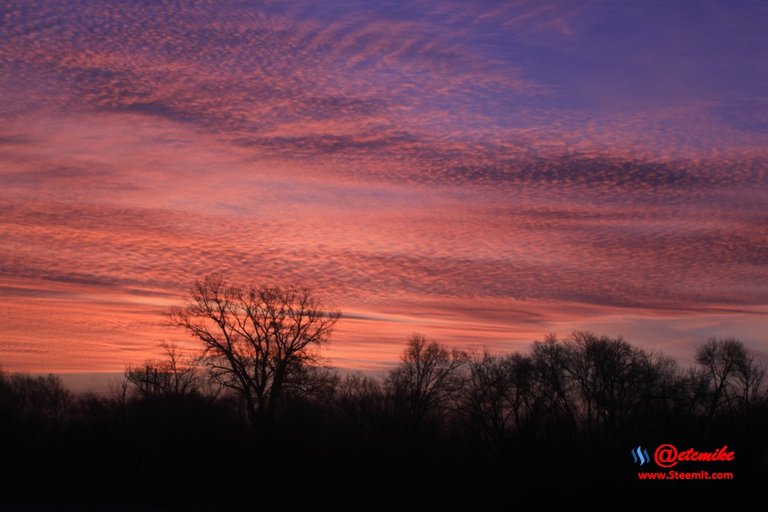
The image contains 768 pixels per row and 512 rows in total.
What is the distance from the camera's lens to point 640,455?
140ft

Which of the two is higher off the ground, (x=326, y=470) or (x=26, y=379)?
(x=26, y=379)

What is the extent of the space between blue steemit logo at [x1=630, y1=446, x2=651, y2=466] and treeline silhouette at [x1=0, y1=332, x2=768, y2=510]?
55cm

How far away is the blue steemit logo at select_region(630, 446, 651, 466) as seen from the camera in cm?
4175

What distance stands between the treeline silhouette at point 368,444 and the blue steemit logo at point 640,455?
1.80ft

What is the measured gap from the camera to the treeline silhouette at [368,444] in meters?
44.8

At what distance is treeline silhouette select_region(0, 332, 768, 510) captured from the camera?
44781mm

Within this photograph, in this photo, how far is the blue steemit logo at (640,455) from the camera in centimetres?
4175

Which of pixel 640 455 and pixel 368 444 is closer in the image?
pixel 640 455

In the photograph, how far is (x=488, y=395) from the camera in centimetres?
6944

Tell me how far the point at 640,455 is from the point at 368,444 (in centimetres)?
1938

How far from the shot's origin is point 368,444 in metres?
56.1

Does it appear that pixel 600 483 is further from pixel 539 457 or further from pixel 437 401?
pixel 437 401

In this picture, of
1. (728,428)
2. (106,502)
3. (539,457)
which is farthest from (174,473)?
(728,428)

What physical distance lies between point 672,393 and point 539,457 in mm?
17440
